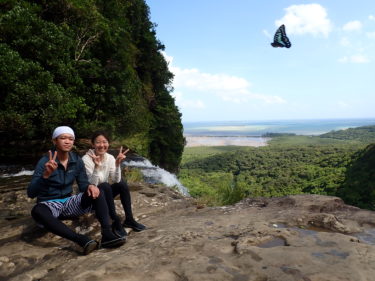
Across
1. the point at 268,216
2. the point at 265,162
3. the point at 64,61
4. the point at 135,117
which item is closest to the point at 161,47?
the point at 135,117

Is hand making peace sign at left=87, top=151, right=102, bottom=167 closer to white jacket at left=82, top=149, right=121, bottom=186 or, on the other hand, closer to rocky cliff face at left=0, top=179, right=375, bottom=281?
white jacket at left=82, top=149, right=121, bottom=186

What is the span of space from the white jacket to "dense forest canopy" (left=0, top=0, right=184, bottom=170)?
8014mm

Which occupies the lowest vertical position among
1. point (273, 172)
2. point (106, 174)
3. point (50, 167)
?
point (273, 172)

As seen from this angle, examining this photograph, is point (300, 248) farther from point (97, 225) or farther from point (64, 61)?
point (64, 61)

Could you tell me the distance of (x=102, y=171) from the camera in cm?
470

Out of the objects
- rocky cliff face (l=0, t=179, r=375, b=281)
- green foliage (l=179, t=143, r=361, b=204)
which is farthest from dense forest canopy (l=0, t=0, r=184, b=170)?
green foliage (l=179, t=143, r=361, b=204)

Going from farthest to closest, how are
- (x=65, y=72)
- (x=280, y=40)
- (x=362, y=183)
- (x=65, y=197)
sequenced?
(x=362, y=183), (x=65, y=72), (x=280, y=40), (x=65, y=197)

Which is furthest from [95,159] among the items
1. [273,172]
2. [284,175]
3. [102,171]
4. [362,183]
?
[273,172]

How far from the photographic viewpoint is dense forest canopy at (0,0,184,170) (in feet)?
35.9

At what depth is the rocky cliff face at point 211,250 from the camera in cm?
309

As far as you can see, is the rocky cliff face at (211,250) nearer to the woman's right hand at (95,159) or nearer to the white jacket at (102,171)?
the white jacket at (102,171)

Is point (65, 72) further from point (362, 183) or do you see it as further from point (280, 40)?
point (362, 183)


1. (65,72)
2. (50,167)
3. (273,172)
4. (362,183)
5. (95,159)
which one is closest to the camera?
(50,167)

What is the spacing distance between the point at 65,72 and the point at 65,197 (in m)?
10.5
